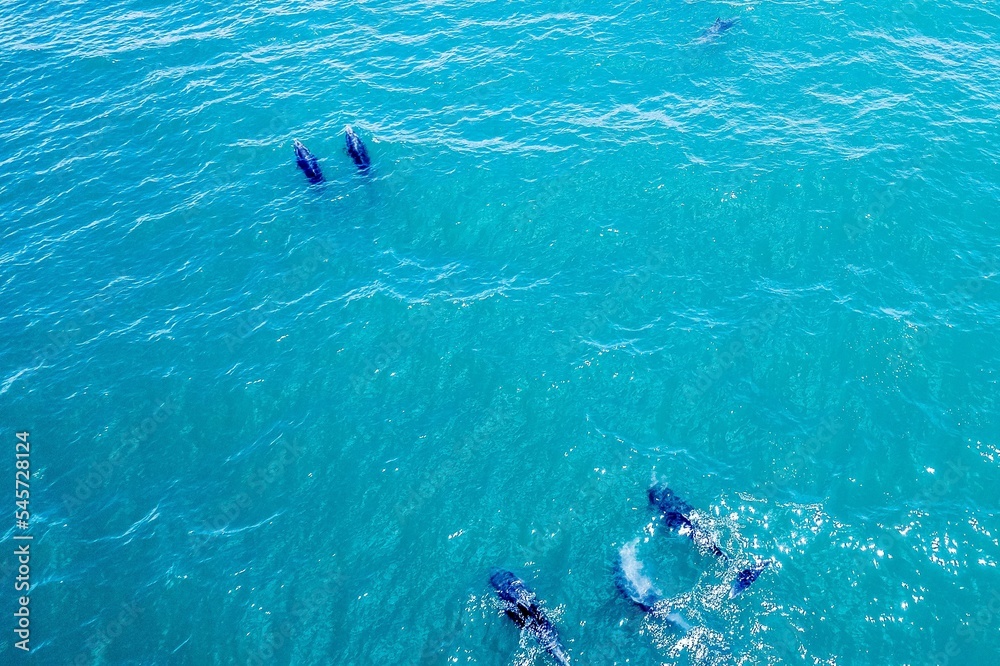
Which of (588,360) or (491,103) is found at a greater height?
(491,103)

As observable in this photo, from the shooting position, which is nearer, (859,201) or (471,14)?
(859,201)

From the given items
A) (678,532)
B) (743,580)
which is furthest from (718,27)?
(743,580)

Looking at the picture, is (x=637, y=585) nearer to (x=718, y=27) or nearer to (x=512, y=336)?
(x=512, y=336)

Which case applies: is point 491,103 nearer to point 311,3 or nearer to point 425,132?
point 425,132

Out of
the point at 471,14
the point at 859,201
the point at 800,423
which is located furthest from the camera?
the point at 471,14

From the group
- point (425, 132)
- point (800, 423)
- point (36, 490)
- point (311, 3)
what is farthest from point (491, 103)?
point (36, 490)

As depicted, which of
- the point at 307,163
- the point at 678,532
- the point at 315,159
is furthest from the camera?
the point at 315,159
